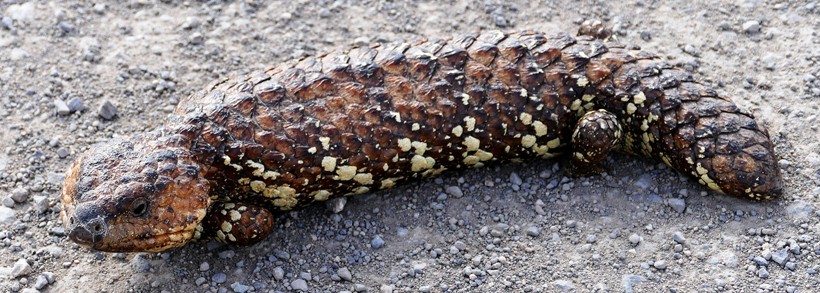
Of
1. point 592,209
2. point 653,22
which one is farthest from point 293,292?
point 653,22

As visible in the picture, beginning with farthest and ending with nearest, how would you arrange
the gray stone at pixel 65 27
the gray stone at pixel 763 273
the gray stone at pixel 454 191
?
the gray stone at pixel 65 27 → the gray stone at pixel 454 191 → the gray stone at pixel 763 273

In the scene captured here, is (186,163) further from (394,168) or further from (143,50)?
(143,50)

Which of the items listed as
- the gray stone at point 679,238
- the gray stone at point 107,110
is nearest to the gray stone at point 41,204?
the gray stone at point 107,110

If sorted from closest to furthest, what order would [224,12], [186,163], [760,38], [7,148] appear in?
[186,163] < [7,148] < [760,38] < [224,12]

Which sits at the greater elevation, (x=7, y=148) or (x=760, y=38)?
(x=760, y=38)

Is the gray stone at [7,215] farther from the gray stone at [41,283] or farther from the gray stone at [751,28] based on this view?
the gray stone at [751,28]

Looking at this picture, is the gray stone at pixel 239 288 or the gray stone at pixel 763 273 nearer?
the gray stone at pixel 763 273

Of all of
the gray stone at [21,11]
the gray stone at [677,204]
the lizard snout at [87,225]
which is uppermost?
the lizard snout at [87,225]

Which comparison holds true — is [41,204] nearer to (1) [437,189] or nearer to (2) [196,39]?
(2) [196,39]
